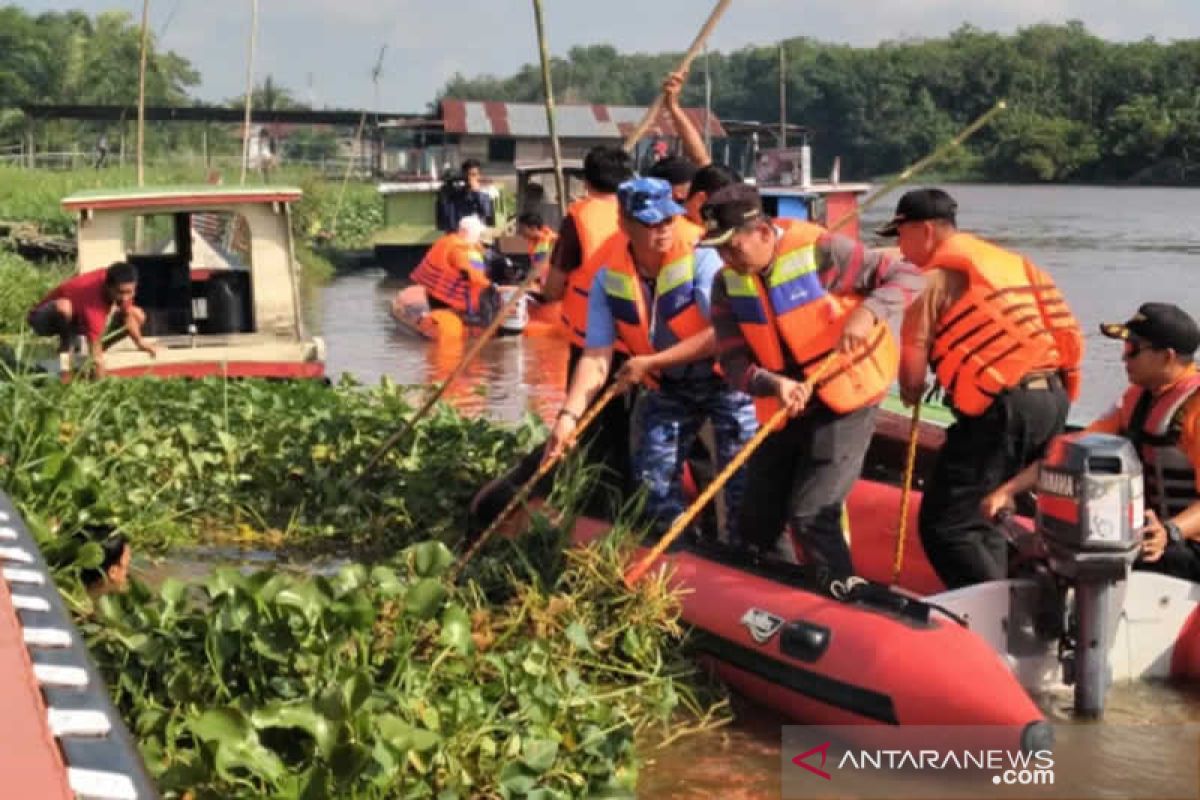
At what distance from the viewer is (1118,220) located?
41438mm

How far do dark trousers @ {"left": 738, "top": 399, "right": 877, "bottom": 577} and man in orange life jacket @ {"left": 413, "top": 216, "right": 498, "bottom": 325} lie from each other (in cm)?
1210

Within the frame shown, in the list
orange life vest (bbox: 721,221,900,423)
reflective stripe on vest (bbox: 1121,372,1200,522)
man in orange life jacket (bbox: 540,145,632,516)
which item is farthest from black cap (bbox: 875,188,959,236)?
man in orange life jacket (bbox: 540,145,632,516)

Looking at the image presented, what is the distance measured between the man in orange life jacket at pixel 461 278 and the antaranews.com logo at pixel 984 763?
1282 cm

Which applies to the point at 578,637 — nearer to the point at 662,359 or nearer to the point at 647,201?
the point at 662,359

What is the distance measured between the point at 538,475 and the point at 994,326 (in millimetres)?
1820

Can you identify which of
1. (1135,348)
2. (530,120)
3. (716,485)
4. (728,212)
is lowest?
(716,485)

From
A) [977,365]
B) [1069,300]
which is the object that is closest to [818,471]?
[977,365]

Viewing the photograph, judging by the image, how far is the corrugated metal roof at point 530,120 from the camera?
33.6 m

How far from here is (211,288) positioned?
11.3 m

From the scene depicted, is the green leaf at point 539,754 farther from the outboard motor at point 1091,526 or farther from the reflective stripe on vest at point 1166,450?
the reflective stripe on vest at point 1166,450

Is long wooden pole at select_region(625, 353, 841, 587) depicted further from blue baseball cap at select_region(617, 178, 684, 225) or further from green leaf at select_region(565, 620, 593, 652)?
blue baseball cap at select_region(617, 178, 684, 225)

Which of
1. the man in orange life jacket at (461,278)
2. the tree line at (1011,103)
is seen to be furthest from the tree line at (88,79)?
the man in orange life jacket at (461,278)

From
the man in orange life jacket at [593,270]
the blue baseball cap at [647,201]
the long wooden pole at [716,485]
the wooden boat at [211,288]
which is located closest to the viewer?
the long wooden pole at [716,485]

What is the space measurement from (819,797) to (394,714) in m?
1.49
